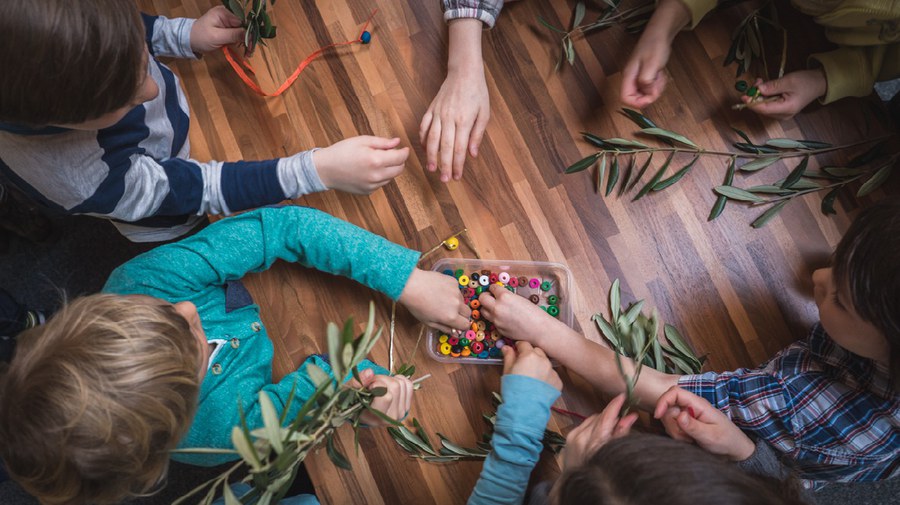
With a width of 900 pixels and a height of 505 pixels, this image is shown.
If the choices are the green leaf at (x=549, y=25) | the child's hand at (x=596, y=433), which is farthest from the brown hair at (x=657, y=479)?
the green leaf at (x=549, y=25)

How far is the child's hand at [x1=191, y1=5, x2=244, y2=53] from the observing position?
1157 millimetres

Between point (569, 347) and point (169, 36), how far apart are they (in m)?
0.98

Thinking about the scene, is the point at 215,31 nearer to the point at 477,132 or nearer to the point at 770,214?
the point at 477,132

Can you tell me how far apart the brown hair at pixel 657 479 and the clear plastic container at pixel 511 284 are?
348 mm

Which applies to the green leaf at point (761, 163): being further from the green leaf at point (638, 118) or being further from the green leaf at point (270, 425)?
the green leaf at point (270, 425)

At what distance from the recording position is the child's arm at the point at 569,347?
106 centimetres

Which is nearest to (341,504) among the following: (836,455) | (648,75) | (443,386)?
(443,386)

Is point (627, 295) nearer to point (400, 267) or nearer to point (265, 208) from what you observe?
point (400, 267)

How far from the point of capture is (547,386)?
3.33 ft

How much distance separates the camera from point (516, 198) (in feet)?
3.76

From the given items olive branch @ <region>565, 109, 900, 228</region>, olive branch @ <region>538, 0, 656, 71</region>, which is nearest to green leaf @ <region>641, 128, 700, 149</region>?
olive branch @ <region>565, 109, 900, 228</region>

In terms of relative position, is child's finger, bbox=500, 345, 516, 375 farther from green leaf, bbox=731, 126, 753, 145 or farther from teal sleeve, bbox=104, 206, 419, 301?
green leaf, bbox=731, 126, 753, 145

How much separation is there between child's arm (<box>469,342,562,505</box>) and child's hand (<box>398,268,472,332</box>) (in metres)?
0.15

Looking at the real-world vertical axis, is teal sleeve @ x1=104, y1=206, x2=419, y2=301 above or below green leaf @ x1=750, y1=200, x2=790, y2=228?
above
